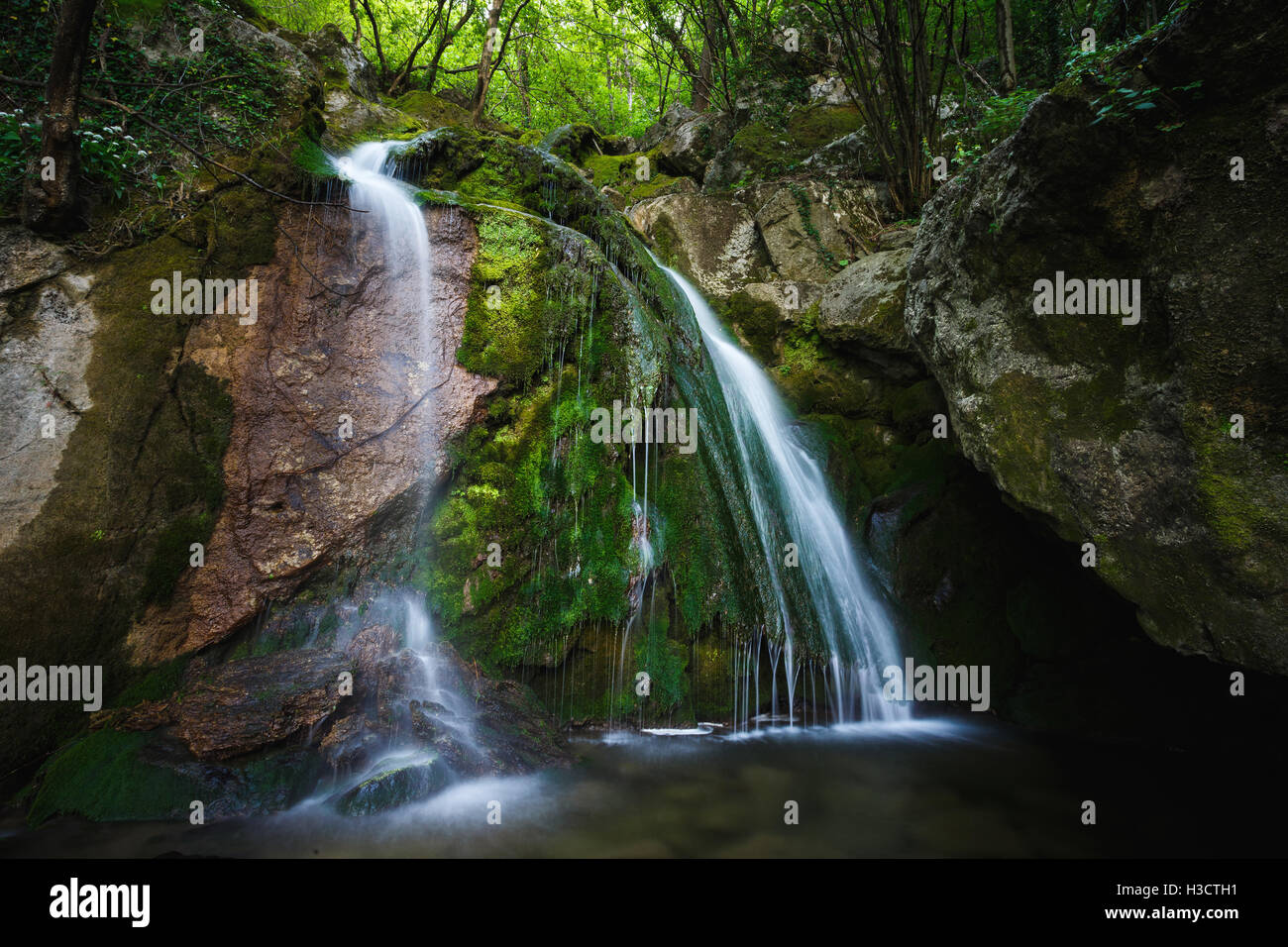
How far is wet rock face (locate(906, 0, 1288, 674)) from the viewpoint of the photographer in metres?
3.68

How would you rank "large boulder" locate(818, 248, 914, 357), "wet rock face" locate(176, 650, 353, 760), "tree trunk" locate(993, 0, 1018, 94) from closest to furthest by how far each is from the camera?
1. "wet rock face" locate(176, 650, 353, 760)
2. "large boulder" locate(818, 248, 914, 357)
3. "tree trunk" locate(993, 0, 1018, 94)

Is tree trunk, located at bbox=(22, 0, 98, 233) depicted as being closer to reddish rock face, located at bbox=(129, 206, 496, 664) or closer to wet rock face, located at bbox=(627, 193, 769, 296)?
reddish rock face, located at bbox=(129, 206, 496, 664)

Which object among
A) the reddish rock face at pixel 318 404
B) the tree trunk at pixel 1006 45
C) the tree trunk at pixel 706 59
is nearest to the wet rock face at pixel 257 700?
the reddish rock face at pixel 318 404

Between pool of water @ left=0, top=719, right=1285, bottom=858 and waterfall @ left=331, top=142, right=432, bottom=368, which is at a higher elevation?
waterfall @ left=331, top=142, right=432, bottom=368

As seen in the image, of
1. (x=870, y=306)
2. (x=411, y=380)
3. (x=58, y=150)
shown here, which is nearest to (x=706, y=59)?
(x=870, y=306)

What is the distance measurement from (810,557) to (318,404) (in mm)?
5369

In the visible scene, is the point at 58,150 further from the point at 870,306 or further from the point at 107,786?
the point at 870,306

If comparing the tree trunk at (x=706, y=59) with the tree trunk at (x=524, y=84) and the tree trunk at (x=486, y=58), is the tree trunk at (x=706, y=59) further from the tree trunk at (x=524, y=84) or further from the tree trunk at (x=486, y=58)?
the tree trunk at (x=524, y=84)

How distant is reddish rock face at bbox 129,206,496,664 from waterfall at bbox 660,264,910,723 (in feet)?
10.7

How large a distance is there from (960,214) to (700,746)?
18.6 feet

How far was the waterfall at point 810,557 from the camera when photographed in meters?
5.83

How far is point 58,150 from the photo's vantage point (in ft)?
14.8

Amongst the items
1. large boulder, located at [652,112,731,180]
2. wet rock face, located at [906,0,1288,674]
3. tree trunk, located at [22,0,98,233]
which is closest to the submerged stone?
tree trunk, located at [22,0,98,233]

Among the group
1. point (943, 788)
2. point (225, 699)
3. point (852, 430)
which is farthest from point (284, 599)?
point (852, 430)
